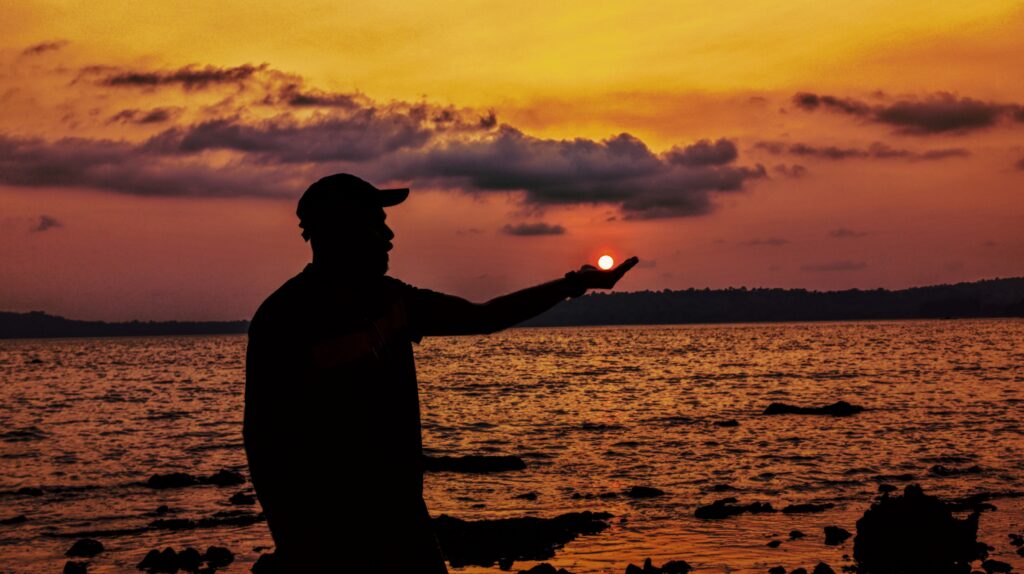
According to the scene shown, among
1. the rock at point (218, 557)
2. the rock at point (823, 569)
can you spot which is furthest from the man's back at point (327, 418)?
the rock at point (218, 557)

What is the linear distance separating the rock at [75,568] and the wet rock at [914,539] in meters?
13.9

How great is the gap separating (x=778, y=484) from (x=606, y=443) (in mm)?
13635

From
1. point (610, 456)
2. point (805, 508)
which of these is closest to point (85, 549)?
point (805, 508)

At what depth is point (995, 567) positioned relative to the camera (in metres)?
16.7

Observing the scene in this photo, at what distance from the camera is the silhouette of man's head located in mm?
4535

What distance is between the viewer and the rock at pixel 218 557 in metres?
19.1

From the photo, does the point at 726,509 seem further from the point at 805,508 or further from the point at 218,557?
the point at 218,557

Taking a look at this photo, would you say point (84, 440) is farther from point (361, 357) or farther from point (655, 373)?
point (655, 373)

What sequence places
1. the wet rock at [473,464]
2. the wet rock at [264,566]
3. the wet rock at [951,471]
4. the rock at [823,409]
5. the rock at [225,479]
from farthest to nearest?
the rock at [823,409] → the wet rock at [473,464] → the rock at [225,479] → the wet rock at [951,471] → the wet rock at [264,566]

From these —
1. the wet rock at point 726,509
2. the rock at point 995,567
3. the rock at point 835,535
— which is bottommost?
the wet rock at point 726,509

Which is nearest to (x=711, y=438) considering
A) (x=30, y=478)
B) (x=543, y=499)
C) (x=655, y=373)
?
(x=543, y=499)

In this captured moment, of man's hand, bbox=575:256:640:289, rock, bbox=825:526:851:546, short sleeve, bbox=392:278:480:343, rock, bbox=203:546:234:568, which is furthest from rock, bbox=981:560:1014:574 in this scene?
short sleeve, bbox=392:278:480:343

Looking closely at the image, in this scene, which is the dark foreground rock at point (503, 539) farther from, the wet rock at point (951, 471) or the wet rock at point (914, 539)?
the wet rock at point (951, 471)

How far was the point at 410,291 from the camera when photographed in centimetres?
468
